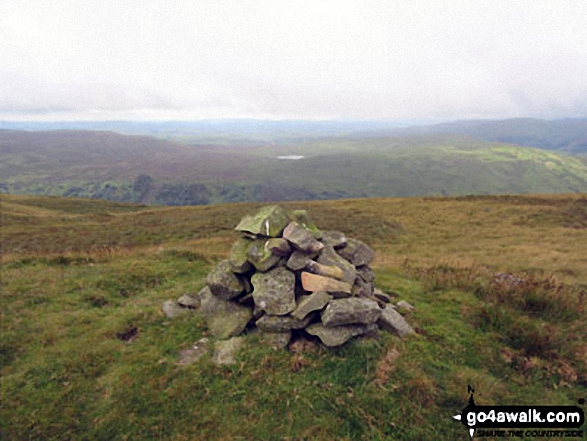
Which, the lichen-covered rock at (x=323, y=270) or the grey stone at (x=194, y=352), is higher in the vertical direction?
the lichen-covered rock at (x=323, y=270)

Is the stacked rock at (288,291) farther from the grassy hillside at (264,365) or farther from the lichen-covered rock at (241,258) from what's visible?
the grassy hillside at (264,365)

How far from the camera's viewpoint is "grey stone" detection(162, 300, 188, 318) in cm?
1132

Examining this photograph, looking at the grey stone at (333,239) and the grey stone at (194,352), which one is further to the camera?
the grey stone at (333,239)

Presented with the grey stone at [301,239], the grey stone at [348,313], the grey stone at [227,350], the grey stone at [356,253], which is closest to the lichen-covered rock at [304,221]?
the grey stone at [301,239]

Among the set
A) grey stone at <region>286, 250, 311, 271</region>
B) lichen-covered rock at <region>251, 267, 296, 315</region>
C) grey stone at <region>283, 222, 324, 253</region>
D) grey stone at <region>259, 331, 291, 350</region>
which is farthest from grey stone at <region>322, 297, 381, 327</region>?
grey stone at <region>283, 222, 324, 253</region>

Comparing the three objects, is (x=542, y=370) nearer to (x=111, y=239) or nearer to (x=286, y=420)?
(x=286, y=420)

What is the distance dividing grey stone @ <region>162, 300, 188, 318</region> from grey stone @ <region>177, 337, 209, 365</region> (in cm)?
196

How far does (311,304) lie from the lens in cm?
919

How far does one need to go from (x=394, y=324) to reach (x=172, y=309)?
312 inches

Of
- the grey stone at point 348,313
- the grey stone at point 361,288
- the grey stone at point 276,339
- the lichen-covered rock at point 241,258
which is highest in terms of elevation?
the lichen-covered rock at point 241,258

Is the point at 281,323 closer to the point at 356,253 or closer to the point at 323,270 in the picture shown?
the point at 323,270

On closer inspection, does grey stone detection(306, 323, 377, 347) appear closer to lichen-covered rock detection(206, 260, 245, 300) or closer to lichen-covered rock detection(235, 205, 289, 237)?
lichen-covered rock detection(206, 260, 245, 300)

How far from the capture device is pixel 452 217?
42.5 m

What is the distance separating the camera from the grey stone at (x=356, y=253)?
1245 centimetres
